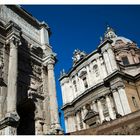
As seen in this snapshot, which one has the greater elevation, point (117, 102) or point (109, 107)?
point (109, 107)

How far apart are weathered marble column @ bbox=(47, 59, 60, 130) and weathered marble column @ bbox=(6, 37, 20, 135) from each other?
3.30 m

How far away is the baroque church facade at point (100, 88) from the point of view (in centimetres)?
2519

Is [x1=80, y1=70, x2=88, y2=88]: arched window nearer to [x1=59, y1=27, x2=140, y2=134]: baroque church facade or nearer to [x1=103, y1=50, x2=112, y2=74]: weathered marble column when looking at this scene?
[x1=59, y1=27, x2=140, y2=134]: baroque church facade

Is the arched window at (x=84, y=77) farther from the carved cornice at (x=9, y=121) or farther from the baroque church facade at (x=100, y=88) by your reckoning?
the carved cornice at (x=9, y=121)

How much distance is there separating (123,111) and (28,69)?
11163 mm

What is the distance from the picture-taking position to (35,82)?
56.3ft

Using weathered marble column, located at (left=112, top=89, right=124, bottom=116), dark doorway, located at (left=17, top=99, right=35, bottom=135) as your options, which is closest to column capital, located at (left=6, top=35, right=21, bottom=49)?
dark doorway, located at (left=17, top=99, right=35, bottom=135)

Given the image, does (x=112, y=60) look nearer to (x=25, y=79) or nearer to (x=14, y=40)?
(x=25, y=79)

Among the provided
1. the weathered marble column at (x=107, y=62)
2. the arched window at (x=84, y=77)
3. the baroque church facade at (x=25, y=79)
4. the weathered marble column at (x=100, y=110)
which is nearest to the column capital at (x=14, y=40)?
the baroque church facade at (x=25, y=79)

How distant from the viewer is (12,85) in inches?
526

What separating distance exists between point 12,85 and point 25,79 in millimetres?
3098

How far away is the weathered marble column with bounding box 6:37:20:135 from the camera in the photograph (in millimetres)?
11703

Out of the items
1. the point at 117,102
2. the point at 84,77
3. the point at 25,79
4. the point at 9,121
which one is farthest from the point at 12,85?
the point at 84,77

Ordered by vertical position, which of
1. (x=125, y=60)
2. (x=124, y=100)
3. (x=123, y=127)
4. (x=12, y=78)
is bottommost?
(x=123, y=127)
